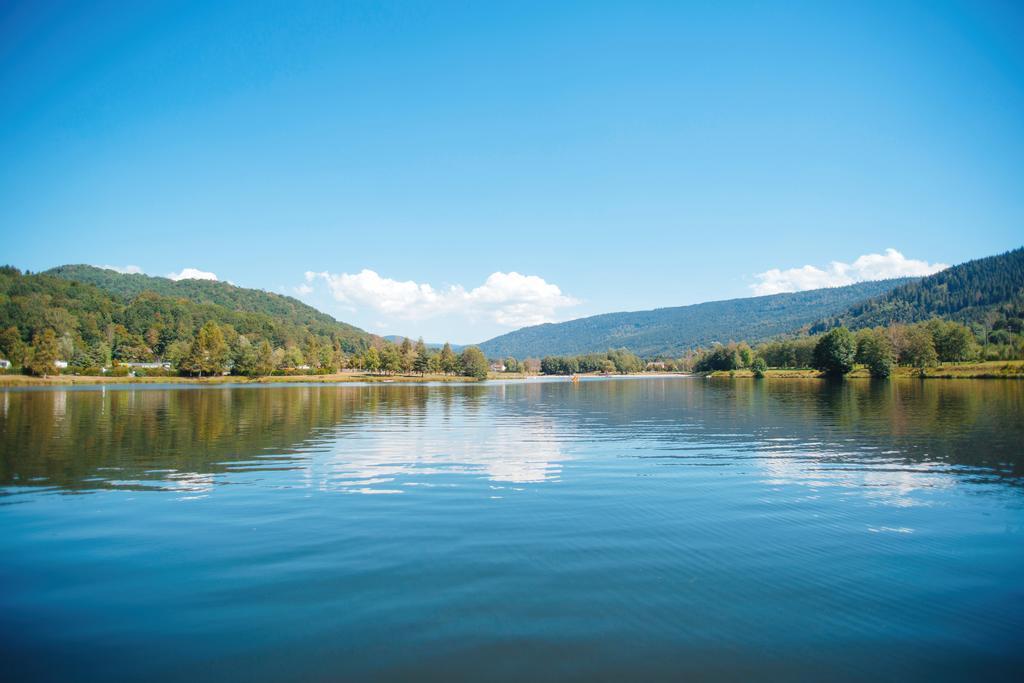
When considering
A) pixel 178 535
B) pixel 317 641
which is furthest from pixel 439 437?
pixel 317 641

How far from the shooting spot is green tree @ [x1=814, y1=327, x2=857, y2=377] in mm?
137250

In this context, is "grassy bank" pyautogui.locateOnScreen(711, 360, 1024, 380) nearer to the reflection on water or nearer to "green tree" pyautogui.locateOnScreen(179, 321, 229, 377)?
the reflection on water

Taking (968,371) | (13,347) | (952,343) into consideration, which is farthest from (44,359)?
(952,343)

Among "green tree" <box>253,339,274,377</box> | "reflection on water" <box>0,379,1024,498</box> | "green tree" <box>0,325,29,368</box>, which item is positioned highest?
"green tree" <box>0,325,29,368</box>

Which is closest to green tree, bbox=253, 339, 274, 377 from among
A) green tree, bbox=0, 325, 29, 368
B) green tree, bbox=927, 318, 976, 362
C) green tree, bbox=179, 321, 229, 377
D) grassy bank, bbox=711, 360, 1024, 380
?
green tree, bbox=179, 321, 229, 377

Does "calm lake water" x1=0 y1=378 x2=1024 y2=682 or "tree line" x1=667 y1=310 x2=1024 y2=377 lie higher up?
"tree line" x1=667 y1=310 x2=1024 y2=377

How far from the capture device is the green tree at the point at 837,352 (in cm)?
13725

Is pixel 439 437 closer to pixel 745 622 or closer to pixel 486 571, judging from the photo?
pixel 486 571

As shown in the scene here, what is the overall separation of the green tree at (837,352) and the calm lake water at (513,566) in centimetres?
12527

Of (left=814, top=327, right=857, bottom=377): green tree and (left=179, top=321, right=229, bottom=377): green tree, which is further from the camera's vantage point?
(left=179, top=321, right=229, bottom=377): green tree

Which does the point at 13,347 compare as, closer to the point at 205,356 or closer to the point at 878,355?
the point at 205,356

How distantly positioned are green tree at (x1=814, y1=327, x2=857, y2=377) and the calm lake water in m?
125

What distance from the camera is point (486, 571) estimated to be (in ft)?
35.3

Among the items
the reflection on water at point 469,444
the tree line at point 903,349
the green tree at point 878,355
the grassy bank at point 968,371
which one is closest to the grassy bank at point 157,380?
the reflection on water at point 469,444
